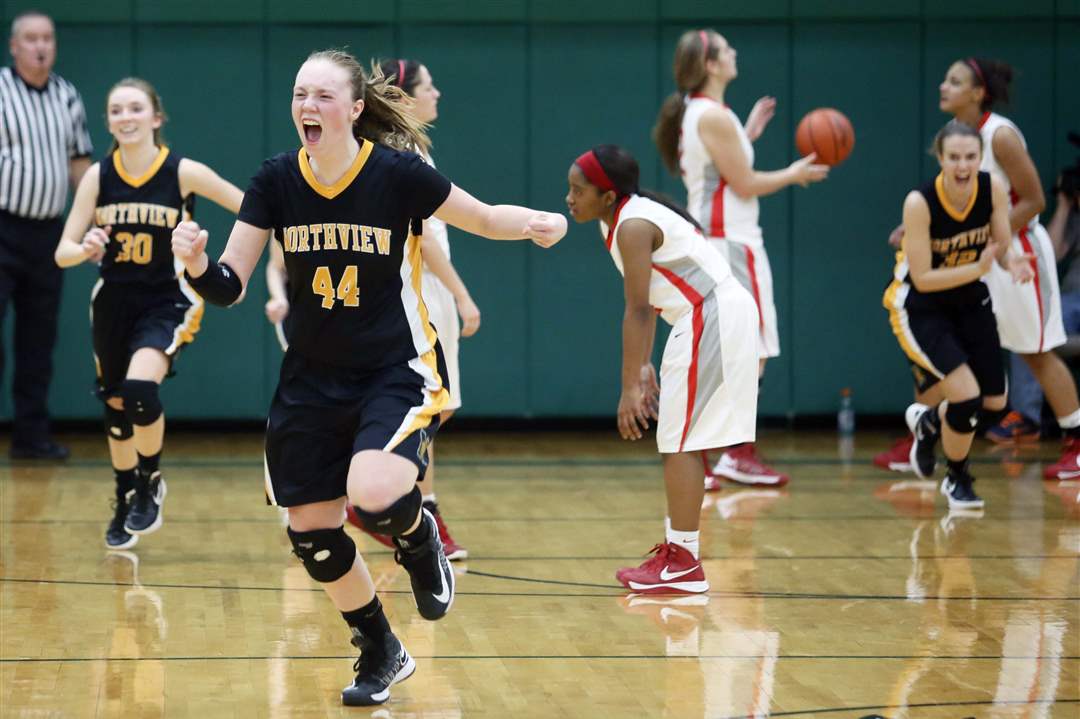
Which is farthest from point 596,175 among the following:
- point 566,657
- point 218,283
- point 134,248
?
point 134,248

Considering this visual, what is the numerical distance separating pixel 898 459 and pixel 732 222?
1.64 m

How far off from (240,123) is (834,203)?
376 centimetres

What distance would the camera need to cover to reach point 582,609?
17.1ft

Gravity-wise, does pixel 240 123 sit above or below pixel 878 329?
above

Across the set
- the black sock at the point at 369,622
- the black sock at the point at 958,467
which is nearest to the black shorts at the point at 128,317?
the black sock at the point at 369,622

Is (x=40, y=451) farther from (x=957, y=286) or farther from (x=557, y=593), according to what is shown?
(x=957, y=286)

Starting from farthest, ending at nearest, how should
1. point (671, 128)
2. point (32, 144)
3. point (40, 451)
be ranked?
point (40, 451), point (32, 144), point (671, 128)

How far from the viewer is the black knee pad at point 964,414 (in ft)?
22.2

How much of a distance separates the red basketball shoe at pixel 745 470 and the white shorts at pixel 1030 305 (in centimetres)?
135

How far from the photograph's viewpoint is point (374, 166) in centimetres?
408

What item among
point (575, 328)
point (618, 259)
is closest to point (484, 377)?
point (575, 328)

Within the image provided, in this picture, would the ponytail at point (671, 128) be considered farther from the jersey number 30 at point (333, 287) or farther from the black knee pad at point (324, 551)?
the black knee pad at point (324, 551)

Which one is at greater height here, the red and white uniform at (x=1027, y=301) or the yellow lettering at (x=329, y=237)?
the yellow lettering at (x=329, y=237)

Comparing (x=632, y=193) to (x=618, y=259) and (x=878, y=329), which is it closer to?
(x=618, y=259)
